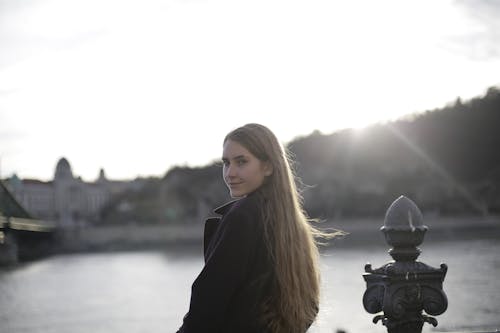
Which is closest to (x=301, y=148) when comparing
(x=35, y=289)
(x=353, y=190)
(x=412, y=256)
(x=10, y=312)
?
(x=353, y=190)

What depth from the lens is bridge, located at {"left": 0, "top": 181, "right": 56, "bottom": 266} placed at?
50.1 metres

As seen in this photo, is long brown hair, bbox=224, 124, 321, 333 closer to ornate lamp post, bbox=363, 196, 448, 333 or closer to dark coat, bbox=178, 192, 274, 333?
dark coat, bbox=178, 192, 274, 333

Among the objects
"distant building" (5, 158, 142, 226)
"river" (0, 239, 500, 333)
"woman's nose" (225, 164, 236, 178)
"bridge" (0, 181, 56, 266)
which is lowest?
"river" (0, 239, 500, 333)

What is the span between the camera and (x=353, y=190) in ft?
290

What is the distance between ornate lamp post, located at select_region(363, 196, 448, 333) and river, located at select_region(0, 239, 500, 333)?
5918mm

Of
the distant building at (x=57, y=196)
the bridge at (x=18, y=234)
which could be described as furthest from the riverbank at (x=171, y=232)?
the distant building at (x=57, y=196)

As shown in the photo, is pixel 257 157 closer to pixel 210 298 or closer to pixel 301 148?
pixel 210 298

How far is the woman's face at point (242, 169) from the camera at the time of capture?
2570 mm

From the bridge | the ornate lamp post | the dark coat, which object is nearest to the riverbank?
the bridge

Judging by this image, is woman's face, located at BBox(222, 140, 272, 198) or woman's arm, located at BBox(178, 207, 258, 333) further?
woman's face, located at BBox(222, 140, 272, 198)

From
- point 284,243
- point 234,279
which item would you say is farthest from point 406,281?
point 234,279

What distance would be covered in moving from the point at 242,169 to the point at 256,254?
0.34 meters

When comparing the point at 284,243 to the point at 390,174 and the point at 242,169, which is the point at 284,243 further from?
the point at 390,174

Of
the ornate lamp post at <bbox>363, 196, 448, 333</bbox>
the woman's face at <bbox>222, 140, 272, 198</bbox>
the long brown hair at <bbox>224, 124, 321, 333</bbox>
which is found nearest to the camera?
the long brown hair at <bbox>224, 124, 321, 333</bbox>
